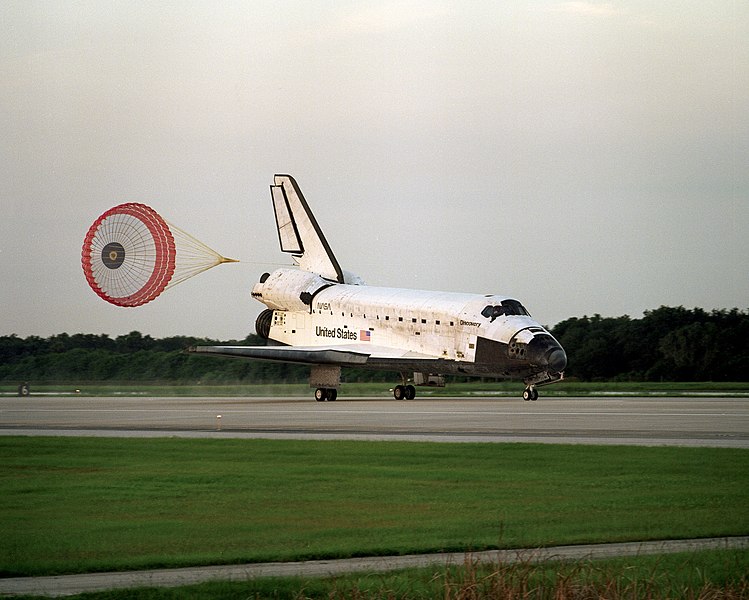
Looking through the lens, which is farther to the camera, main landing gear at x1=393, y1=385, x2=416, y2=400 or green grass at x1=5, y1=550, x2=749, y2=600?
main landing gear at x1=393, y1=385, x2=416, y2=400

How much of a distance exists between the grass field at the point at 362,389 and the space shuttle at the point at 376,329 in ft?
10.8

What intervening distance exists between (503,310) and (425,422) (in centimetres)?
1551

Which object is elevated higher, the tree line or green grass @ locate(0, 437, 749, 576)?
the tree line

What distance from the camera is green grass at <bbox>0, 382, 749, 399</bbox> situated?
176 ft

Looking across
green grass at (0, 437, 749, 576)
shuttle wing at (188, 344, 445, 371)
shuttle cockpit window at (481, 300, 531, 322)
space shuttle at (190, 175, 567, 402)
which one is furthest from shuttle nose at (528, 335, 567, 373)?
green grass at (0, 437, 749, 576)

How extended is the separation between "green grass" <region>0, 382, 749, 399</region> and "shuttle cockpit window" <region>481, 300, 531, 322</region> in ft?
22.3

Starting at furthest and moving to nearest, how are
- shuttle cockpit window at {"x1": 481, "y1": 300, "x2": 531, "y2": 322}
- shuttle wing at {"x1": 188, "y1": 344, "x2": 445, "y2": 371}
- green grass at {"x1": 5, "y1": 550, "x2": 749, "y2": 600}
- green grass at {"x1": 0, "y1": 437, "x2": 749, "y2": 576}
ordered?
shuttle wing at {"x1": 188, "y1": 344, "x2": 445, "y2": 371} < shuttle cockpit window at {"x1": 481, "y1": 300, "x2": 531, "y2": 322} < green grass at {"x1": 0, "y1": 437, "x2": 749, "y2": 576} < green grass at {"x1": 5, "y1": 550, "x2": 749, "y2": 600}

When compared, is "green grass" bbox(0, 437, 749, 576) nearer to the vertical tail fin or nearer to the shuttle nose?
the shuttle nose

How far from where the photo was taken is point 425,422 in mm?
29875

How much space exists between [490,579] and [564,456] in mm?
10639

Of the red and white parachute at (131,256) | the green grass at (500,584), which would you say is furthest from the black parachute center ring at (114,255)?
the green grass at (500,584)

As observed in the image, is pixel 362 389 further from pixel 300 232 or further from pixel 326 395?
pixel 326 395

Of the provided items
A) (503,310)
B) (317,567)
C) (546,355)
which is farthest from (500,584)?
(503,310)

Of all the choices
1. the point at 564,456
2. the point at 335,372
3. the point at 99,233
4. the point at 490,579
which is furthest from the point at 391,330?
the point at 490,579
